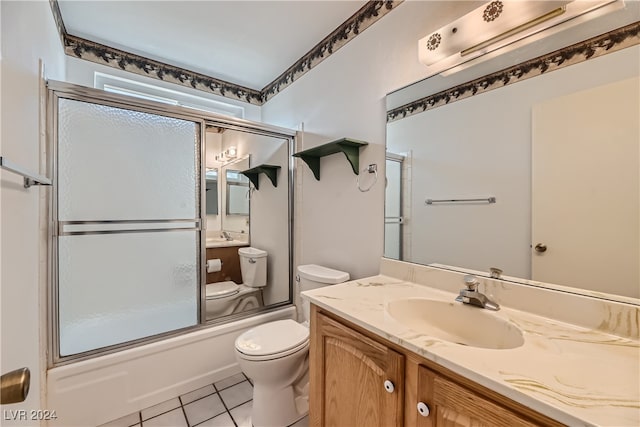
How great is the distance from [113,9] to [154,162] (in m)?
0.98

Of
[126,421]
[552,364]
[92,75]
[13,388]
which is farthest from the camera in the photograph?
[92,75]

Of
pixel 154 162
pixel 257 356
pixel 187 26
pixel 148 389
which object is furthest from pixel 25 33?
pixel 148 389

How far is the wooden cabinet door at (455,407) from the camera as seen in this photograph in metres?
0.59

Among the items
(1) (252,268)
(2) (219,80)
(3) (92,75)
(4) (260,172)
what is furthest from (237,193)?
(3) (92,75)

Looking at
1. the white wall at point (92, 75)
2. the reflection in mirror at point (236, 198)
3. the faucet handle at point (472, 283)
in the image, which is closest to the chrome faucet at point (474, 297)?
the faucet handle at point (472, 283)

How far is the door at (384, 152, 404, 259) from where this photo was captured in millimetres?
1479

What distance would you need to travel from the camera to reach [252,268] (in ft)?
7.66

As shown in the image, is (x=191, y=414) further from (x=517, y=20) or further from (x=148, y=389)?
(x=517, y=20)

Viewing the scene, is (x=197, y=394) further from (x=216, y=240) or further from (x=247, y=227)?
(x=247, y=227)

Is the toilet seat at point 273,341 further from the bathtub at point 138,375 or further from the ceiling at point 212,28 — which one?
the ceiling at point 212,28

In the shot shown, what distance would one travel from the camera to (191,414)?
1.54 meters

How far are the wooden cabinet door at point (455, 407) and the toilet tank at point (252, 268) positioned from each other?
1795 millimetres

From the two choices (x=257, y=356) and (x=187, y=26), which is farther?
(x=187, y=26)

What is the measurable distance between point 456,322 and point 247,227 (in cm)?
187
